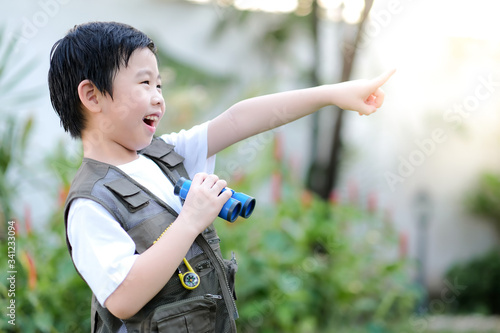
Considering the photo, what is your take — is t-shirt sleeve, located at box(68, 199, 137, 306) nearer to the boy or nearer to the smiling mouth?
the boy

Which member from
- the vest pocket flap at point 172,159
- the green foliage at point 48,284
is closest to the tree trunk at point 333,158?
the green foliage at point 48,284

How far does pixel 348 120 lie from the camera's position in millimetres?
4895

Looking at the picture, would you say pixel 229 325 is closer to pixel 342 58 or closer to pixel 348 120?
pixel 342 58

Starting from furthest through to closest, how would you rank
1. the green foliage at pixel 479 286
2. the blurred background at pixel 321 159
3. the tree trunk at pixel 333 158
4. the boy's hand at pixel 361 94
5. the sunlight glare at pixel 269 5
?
the green foliage at pixel 479 286, the sunlight glare at pixel 269 5, the tree trunk at pixel 333 158, the blurred background at pixel 321 159, the boy's hand at pixel 361 94

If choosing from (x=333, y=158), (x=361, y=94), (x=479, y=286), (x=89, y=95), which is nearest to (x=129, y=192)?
(x=89, y=95)

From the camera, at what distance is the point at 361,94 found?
1384 millimetres

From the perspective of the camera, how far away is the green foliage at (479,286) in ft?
16.2

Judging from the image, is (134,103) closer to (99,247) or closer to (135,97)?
(135,97)

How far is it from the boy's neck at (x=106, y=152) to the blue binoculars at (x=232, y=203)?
0.16m

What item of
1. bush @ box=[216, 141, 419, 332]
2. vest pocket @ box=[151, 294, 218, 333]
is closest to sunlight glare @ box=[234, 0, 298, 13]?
bush @ box=[216, 141, 419, 332]

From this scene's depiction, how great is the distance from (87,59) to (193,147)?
0.36 meters

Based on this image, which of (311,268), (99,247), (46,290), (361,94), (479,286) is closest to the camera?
(99,247)

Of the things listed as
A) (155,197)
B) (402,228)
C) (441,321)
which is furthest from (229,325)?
(402,228)

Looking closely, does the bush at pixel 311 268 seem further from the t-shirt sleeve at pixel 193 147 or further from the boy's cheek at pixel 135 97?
the boy's cheek at pixel 135 97
